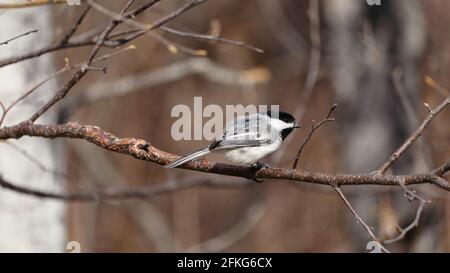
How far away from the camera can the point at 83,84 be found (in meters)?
6.87

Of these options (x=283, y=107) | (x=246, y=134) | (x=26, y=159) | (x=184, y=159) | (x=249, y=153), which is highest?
(x=283, y=107)

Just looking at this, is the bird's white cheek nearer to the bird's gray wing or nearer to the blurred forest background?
the bird's gray wing

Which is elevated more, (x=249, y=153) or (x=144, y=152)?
(x=249, y=153)

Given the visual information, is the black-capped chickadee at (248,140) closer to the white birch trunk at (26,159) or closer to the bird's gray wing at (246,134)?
the bird's gray wing at (246,134)

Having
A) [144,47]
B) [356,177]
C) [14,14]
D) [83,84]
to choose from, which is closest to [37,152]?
[14,14]

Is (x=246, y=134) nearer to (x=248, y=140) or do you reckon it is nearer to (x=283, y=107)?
(x=248, y=140)

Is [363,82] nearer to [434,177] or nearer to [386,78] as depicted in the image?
[386,78]

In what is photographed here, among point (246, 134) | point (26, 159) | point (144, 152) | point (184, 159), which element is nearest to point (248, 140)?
point (246, 134)

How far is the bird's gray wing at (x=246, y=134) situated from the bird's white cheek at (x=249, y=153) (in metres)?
0.02

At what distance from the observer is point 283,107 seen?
7.70 metres

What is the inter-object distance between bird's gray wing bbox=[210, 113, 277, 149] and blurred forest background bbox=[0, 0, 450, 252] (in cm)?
51

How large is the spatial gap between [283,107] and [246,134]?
494 cm

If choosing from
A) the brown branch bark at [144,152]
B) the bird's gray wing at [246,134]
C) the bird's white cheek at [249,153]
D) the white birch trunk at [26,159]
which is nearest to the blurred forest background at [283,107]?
the white birch trunk at [26,159]

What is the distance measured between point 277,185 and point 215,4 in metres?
2.35
